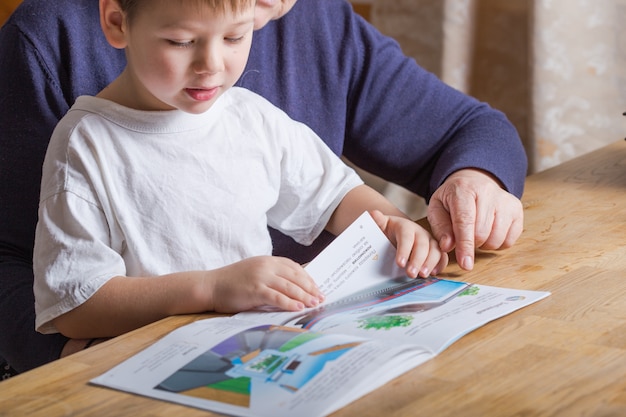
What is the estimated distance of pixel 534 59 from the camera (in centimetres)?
241

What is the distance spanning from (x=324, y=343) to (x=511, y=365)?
0.55ft

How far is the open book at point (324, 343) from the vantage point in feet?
2.50

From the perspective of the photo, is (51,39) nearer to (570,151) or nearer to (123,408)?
(123,408)

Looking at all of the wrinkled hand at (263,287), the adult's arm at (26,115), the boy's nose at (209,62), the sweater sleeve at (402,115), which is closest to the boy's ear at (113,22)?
the boy's nose at (209,62)

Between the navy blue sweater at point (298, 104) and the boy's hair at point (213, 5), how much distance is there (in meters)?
0.27

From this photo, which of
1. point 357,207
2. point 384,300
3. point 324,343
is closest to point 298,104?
point 357,207

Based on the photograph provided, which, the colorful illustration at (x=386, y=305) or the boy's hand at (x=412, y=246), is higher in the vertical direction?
the boy's hand at (x=412, y=246)

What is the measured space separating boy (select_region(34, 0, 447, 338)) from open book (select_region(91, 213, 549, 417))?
0.17 feet

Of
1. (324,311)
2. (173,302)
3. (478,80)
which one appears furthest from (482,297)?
(478,80)

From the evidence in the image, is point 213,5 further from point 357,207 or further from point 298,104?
point 298,104

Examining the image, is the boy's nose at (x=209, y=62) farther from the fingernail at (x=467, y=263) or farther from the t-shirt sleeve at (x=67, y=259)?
Answer: the fingernail at (x=467, y=263)

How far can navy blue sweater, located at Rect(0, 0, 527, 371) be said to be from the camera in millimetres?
1254

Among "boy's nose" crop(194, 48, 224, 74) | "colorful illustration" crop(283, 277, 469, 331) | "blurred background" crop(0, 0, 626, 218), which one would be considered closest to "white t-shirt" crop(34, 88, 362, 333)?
"boy's nose" crop(194, 48, 224, 74)

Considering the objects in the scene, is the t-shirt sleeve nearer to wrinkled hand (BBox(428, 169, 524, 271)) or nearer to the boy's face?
the boy's face
